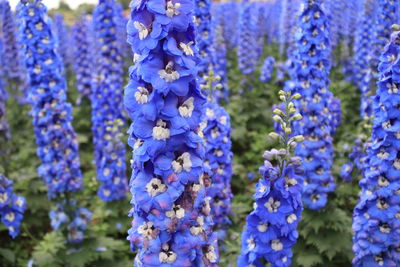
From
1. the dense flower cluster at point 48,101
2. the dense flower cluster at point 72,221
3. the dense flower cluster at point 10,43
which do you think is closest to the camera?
the dense flower cluster at point 48,101

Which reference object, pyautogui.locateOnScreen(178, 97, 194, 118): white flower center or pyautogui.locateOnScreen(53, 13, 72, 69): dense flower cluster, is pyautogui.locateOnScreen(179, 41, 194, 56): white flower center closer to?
pyautogui.locateOnScreen(178, 97, 194, 118): white flower center

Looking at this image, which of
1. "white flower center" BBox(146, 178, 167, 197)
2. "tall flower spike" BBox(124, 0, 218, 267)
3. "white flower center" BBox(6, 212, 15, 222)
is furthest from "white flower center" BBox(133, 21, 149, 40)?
"white flower center" BBox(6, 212, 15, 222)

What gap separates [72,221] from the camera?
212 inches

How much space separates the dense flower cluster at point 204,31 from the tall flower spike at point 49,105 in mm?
2155

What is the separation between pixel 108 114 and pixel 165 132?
4797 millimetres

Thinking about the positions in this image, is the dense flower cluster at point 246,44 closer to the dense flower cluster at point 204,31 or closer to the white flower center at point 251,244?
the dense flower cluster at point 204,31

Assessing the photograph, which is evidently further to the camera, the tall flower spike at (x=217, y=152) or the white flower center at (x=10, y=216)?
the white flower center at (x=10, y=216)

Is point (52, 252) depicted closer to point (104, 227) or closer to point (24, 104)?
point (104, 227)

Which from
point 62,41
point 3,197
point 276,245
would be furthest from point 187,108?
point 62,41

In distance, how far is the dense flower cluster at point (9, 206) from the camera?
16.1 feet

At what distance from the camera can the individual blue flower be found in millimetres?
4895

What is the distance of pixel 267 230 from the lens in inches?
131

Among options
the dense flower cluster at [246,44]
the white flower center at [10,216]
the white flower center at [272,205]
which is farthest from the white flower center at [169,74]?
the dense flower cluster at [246,44]

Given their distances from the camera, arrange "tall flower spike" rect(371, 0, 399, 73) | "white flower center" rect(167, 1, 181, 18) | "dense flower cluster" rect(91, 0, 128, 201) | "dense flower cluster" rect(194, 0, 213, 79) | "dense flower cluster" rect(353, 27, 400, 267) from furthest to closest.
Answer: "tall flower spike" rect(371, 0, 399, 73)
"dense flower cluster" rect(194, 0, 213, 79)
"dense flower cluster" rect(91, 0, 128, 201)
"dense flower cluster" rect(353, 27, 400, 267)
"white flower center" rect(167, 1, 181, 18)
